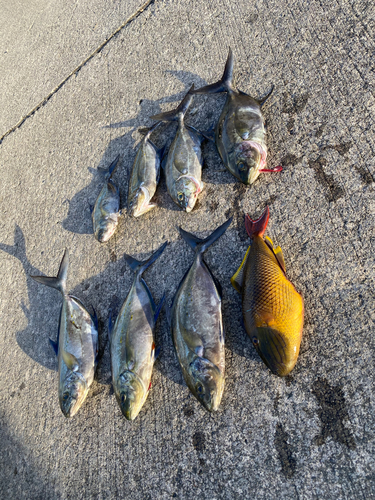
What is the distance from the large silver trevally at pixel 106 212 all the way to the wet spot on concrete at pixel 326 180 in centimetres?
154

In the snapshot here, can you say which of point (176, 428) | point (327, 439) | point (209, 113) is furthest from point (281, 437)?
point (209, 113)

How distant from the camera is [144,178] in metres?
2.59

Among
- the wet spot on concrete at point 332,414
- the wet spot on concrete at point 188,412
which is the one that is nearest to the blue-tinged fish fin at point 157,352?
the wet spot on concrete at point 188,412

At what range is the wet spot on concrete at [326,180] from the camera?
2.00m

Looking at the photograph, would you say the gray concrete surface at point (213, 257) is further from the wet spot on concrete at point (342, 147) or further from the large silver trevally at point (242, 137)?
the large silver trevally at point (242, 137)

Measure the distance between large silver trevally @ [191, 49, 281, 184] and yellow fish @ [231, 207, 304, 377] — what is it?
0.53 metres

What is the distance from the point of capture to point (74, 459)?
7.35ft

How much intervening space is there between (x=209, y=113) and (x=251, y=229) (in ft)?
3.89

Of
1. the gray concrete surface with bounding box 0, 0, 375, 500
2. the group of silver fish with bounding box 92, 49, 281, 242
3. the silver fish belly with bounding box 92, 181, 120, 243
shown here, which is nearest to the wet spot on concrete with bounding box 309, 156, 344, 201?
the gray concrete surface with bounding box 0, 0, 375, 500

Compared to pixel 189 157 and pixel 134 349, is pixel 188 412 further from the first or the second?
pixel 189 157

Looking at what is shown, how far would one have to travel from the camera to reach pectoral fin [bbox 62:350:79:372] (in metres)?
2.27

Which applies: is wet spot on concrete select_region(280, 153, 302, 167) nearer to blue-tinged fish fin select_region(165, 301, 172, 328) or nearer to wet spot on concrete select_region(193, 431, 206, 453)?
blue-tinged fish fin select_region(165, 301, 172, 328)

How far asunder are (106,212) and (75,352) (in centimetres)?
111

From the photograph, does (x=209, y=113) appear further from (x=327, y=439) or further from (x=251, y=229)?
(x=327, y=439)
